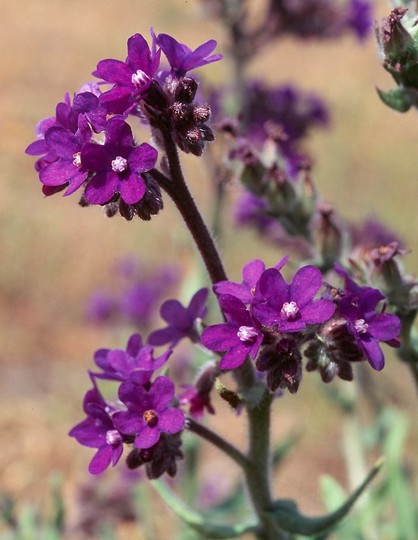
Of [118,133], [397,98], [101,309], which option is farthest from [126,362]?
[101,309]

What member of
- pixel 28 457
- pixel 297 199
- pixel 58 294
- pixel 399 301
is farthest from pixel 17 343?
pixel 399 301

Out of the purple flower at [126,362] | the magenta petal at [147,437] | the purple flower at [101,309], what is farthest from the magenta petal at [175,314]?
the purple flower at [101,309]

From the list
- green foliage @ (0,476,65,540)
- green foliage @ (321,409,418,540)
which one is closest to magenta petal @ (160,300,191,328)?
green foliage @ (321,409,418,540)

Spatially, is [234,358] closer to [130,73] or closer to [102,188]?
[102,188]

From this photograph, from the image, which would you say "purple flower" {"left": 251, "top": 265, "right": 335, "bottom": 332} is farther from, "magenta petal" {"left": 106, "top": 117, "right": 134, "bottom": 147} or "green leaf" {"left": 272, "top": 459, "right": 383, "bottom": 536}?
"green leaf" {"left": 272, "top": 459, "right": 383, "bottom": 536}

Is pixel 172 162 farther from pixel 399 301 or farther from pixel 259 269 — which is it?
pixel 399 301

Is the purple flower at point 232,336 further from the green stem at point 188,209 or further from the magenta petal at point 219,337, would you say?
the green stem at point 188,209
